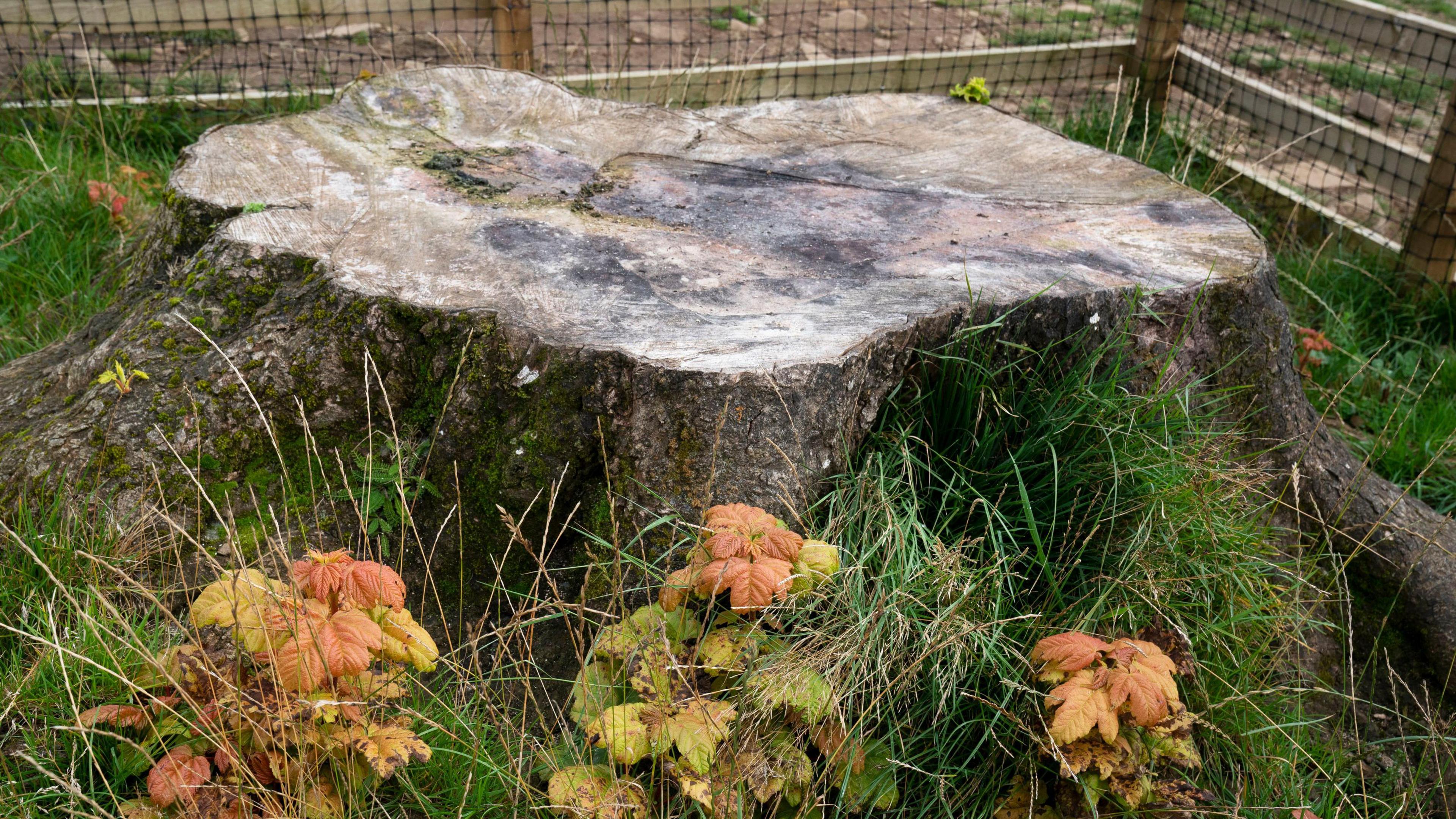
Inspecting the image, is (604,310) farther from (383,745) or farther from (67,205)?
(67,205)

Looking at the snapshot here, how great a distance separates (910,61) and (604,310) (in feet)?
11.7

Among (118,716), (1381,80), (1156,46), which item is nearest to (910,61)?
(1156,46)

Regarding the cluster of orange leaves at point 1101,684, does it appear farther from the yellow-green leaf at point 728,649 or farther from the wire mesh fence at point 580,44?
the wire mesh fence at point 580,44

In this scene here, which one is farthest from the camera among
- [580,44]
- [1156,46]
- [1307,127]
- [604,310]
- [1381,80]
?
[1381,80]

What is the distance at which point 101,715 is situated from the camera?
182 cm

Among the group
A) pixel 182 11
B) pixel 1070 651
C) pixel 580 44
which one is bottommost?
pixel 1070 651

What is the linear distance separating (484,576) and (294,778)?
2.06 ft

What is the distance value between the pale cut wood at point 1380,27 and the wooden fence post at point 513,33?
3450 mm

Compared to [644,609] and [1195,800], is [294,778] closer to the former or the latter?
[644,609]

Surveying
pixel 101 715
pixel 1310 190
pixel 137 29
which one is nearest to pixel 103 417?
pixel 101 715

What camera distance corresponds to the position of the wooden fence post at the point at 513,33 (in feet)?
14.7

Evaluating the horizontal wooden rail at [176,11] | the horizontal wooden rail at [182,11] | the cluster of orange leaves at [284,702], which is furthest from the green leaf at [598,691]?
the horizontal wooden rail at [176,11]

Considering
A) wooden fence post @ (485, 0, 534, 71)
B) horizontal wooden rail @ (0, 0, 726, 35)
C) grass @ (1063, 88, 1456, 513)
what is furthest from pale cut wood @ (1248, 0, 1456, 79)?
horizontal wooden rail @ (0, 0, 726, 35)

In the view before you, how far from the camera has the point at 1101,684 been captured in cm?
191
